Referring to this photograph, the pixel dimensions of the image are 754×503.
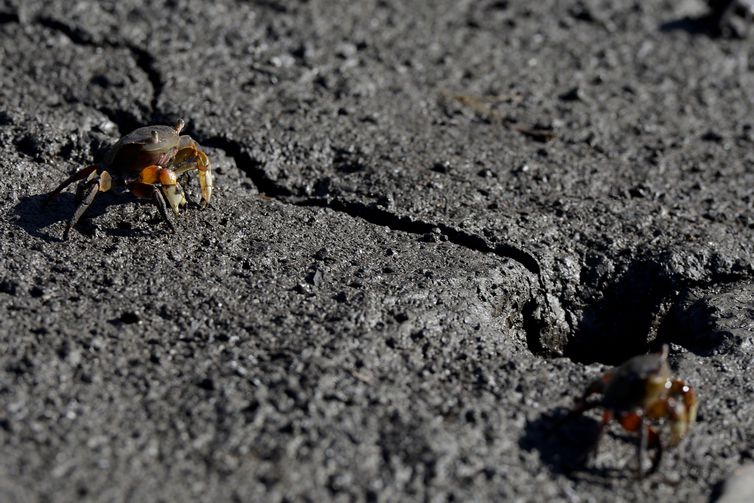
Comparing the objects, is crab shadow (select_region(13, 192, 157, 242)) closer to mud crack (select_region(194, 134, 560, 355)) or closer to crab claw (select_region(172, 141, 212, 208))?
crab claw (select_region(172, 141, 212, 208))

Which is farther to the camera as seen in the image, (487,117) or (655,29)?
(655,29)

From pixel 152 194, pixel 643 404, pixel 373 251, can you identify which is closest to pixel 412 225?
pixel 373 251

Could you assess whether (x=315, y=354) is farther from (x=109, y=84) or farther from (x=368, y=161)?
(x=109, y=84)

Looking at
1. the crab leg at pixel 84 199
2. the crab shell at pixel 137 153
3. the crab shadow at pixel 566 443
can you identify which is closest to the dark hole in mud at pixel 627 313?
the crab shadow at pixel 566 443

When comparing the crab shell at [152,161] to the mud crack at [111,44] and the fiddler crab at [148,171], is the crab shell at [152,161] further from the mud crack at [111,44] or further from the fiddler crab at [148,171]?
the mud crack at [111,44]

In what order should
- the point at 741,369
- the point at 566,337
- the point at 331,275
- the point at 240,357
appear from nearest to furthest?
the point at 240,357 < the point at 741,369 < the point at 331,275 < the point at 566,337

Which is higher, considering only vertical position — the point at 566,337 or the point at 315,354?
the point at 315,354

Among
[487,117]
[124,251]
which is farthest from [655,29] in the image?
[124,251]

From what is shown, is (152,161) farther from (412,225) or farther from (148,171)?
(412,225)
